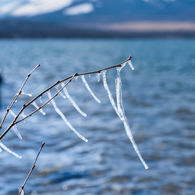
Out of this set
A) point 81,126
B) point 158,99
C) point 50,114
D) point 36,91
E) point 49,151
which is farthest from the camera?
point 36,91

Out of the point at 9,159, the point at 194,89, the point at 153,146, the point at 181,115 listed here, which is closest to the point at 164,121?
the point at 181,115

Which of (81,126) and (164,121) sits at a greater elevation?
(81,126)

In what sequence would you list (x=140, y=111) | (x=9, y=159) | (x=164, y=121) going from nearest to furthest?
(x=9, y=159) → (x=164, y=121) → (x=140, y=111)

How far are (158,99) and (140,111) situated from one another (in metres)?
3.36

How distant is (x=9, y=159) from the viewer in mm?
7199

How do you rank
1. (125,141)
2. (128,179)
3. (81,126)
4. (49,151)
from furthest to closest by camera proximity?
(81,126) < (125,141) < (49,151) < (128,179)

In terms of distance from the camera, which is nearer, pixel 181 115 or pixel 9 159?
pixel 9 159

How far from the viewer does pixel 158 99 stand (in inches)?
603

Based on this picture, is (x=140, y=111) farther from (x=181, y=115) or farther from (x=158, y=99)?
(x=158, y=99)

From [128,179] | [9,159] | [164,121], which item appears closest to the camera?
[128,179]

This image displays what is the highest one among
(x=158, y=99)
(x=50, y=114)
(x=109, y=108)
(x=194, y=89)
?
(x=50, y=114)

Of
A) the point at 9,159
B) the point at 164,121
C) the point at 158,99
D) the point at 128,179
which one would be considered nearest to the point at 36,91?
the point at 158,99

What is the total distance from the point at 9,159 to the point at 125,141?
358 centimetres

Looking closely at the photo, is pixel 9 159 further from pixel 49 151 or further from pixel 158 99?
pixel 158 99
